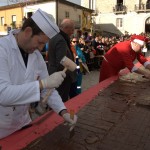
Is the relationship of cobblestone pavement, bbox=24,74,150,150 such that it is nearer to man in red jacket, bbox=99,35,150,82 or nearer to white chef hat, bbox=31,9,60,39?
white chef hat, bbox=31,9,60,39

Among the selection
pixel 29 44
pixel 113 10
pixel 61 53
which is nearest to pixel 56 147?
pixel 29 44

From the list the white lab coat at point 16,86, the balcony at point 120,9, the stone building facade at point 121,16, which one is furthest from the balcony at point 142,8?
the white lab coat at point 16,86

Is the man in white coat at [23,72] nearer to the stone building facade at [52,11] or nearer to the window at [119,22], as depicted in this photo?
the stone building facade at [52,11]

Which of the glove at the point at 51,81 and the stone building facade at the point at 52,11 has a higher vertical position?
the stone building facade at the point at 52,11

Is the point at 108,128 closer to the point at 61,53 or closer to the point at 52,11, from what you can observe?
the point at 61,53

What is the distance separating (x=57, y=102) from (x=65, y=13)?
2446cm

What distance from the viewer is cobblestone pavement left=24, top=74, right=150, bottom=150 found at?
1764 mm

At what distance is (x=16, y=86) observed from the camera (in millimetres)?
1573

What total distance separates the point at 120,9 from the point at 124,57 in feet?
110

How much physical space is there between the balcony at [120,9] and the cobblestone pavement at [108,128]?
33761mm

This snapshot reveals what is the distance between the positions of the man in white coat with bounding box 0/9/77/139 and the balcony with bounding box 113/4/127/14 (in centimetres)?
3486

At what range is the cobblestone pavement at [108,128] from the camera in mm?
1764

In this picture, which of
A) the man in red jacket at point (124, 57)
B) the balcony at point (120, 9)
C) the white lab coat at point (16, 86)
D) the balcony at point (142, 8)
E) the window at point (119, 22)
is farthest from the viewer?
the window at point (119, 22)

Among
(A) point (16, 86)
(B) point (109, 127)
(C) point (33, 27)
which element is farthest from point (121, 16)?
(A) point (16, 86)
